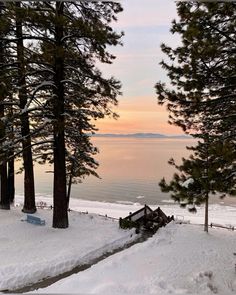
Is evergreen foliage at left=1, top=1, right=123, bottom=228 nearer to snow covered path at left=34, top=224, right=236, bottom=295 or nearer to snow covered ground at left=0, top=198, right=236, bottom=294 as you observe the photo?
snow covered ground at left=0, top=198, right=236, bottom=294

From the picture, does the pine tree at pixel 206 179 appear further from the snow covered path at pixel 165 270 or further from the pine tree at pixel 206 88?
the snow covered path at pixel 165 270

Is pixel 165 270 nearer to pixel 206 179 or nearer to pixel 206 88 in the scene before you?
pixel 206 179

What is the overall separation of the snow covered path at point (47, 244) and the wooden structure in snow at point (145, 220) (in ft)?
1.90

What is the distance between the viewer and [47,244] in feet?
40.5

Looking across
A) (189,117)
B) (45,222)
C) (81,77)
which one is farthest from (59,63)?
(45,222)

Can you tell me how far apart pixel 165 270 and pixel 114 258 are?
6.32ft

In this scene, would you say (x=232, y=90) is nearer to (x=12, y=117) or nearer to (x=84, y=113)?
(x=84, y=113)

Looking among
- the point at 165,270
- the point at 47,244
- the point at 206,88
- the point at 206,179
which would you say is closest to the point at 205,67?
the point at 206,88

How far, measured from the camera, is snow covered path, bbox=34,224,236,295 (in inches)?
341

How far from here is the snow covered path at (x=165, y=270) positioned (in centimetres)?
866

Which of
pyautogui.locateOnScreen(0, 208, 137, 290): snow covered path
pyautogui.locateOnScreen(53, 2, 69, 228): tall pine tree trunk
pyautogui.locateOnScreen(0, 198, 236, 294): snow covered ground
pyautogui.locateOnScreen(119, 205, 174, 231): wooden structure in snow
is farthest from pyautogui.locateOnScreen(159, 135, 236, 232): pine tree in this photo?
pyautogui.locateOnScreen(119, 205, 174, 231): wooden structure in snow

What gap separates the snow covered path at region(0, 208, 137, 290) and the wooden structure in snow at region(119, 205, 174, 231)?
1.90 ft

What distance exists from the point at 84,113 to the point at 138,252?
20.3 ft

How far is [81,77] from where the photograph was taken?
14312 mm
